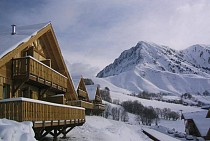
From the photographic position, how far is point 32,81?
19.9 m

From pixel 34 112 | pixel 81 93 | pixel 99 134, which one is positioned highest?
pixel 81 93

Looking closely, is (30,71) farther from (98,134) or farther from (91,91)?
(91,91)

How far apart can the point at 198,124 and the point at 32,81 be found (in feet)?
124

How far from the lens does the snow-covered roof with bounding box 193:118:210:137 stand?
4875 centimetres

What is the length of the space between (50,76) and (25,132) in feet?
37.3

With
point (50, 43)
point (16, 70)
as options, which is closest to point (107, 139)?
point (50, 43)

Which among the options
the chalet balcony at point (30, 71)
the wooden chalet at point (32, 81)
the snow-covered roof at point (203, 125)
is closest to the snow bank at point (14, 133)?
A: the wooden chalet at point (32, 81)

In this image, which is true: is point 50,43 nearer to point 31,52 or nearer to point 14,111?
point 31,52

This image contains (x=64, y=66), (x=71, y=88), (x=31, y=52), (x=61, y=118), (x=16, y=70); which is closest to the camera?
(x=16, y=70)

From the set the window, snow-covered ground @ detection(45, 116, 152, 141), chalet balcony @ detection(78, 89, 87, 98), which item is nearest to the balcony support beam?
the window

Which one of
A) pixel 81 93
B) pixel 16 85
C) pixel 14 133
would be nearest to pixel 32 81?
pixel 16 85

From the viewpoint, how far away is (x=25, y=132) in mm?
10367

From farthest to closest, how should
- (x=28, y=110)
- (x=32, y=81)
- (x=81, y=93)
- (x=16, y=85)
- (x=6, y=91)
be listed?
1. (x=81, y=93)
2. (x=32, y=81)
3. (x=16, y=85)
4. (x=6, y=91)
5. (x=28, y=110)

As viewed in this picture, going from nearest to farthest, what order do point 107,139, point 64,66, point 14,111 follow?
point 14,111, point 107,139, point 64,66
